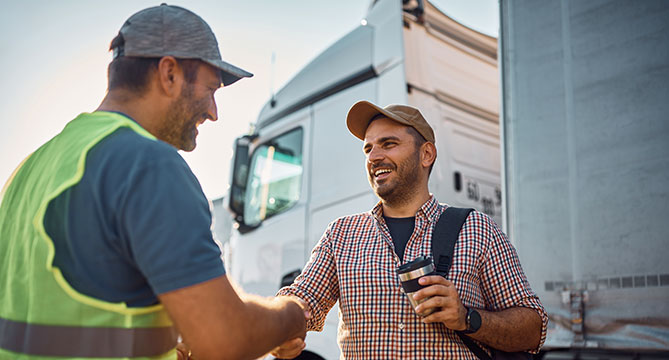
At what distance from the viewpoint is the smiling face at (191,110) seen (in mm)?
1307

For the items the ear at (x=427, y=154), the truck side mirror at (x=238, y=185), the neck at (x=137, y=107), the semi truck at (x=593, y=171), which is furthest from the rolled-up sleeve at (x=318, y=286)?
the truck side mirror at (x=238, y=185)

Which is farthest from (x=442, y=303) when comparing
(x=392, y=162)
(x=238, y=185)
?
(x=238, y=185)

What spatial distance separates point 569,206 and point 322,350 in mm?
1970

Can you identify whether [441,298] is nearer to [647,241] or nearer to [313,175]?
[647,241]

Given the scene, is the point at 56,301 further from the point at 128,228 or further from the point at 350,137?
the point at 350,137

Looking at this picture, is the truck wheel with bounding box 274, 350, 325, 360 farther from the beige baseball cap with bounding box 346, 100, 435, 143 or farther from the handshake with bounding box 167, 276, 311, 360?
the handshake with bounding box 167, 276, 311, 360

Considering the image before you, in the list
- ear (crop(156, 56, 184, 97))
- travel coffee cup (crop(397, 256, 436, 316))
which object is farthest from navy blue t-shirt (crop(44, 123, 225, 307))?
travel coffee cup (crop(397, 256, 436, 316))

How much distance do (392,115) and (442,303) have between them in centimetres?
95

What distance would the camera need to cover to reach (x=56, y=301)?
1.04 meters

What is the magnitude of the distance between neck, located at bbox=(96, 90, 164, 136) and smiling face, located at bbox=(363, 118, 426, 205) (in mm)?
1284

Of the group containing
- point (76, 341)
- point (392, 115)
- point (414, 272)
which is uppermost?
point (392, 115)

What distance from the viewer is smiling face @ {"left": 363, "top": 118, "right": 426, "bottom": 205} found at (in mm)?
2377

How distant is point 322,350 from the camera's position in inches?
151

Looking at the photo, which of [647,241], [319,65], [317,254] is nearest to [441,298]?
[317,254]
